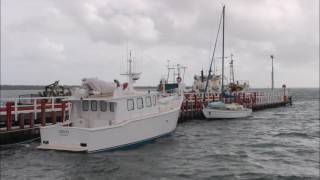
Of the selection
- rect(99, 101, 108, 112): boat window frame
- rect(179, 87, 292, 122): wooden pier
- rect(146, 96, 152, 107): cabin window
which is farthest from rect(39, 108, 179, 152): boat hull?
rect(179, 87, 292, 122): wooden pier

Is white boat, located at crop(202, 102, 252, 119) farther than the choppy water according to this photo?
Yes

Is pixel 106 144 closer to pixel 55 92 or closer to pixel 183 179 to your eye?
pixel 183 179

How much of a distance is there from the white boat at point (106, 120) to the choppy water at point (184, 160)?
56cm

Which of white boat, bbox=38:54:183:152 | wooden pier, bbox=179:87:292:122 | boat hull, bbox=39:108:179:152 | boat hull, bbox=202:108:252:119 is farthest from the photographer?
wooden pier, bbox=179:87:292:122

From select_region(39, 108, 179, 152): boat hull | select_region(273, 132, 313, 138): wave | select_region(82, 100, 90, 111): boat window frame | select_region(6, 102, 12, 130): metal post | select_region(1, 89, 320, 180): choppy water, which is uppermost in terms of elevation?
select_region(82, 100, 90, 111): boat window frame

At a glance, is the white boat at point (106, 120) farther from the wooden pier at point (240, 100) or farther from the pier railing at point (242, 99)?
the pier railing at point (242, 99)

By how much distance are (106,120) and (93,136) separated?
8.44 ft

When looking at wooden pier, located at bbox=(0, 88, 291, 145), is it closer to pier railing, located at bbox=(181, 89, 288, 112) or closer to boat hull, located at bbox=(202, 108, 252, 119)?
pier railing, located at bbox=(181, 89, 288, 112)

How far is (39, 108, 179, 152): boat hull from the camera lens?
67.2 ft

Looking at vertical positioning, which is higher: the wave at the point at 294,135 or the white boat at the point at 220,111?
the white boat at the point at 220,111

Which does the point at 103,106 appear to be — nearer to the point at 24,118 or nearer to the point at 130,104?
the point at 130,104

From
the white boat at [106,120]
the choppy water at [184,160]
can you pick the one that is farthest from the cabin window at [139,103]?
the choppy water at [184,160]

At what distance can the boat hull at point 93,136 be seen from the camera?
20.5 m

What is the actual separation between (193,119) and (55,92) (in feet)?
49.7
